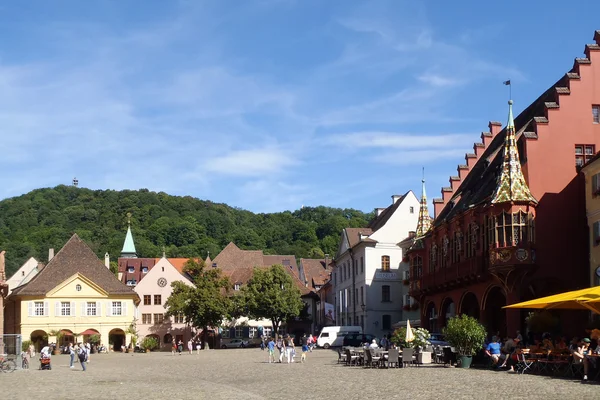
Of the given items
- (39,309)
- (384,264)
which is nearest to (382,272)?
(384,264)

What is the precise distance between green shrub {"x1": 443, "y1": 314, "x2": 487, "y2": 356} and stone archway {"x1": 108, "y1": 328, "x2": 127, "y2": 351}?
199ft

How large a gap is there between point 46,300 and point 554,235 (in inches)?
2304

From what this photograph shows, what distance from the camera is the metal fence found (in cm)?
4767

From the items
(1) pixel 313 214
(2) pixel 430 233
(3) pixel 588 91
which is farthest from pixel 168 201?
(3) pixel 588 91

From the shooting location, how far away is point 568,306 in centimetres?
3228

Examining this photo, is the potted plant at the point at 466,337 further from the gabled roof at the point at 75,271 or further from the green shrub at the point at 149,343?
the gabled roof at the point at 75,271

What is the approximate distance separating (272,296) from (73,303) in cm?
2042

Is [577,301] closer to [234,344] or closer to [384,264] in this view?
[384,264]

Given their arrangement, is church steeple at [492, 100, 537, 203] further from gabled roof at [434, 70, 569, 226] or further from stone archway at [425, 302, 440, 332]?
stone archway at [425, 302, 440, 332]

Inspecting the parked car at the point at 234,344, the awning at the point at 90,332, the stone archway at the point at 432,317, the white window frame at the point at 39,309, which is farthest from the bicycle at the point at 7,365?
the parked car at the point at 234,344

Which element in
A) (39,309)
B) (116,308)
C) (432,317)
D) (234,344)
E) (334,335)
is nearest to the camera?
(432,317)

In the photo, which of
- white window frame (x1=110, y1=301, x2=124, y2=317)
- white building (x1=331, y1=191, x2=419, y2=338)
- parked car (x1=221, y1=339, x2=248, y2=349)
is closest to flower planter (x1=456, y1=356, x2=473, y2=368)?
white building (x1=331, y1=191, x2=419, y2=338)

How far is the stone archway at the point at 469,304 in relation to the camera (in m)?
51.5

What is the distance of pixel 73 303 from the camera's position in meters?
87.5
